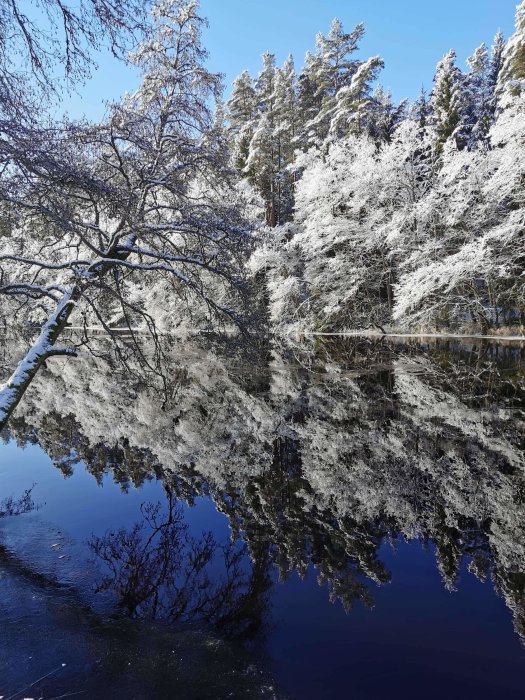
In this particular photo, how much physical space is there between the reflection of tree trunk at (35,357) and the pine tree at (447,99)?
3578 centimetres

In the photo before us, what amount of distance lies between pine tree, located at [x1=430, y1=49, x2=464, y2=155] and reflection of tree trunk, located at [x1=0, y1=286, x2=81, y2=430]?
35782mm

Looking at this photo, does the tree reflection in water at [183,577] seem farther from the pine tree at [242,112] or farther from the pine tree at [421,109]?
the pine tree at [421,109]

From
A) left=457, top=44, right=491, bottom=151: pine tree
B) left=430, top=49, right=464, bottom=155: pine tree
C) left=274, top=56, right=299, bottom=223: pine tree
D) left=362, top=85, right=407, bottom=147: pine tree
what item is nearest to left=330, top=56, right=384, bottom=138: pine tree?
left=362, top=85, right=407, bottom=147: pine tree

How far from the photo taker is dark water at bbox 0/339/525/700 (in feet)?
8.86

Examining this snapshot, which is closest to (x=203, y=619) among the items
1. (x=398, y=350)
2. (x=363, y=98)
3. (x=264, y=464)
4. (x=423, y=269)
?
(x=264, y=464)

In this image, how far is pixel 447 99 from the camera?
33781mm

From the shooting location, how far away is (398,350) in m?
18.3

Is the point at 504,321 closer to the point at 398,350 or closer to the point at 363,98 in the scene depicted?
the point at 398,350

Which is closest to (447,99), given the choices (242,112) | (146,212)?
(242,112)

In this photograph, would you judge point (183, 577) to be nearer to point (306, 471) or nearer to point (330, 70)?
point (306, 471)

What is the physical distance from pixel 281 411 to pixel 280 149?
3239 cm

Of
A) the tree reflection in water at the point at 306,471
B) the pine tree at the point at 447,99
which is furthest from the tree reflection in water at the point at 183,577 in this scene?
the pine tree at the point at 447,99

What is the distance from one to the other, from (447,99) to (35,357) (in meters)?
39.3

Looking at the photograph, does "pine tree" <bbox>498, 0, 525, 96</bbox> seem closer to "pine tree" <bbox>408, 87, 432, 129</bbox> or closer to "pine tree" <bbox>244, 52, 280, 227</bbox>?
"pine tree" <bbox>408, 87, 432, 129</bbox>
